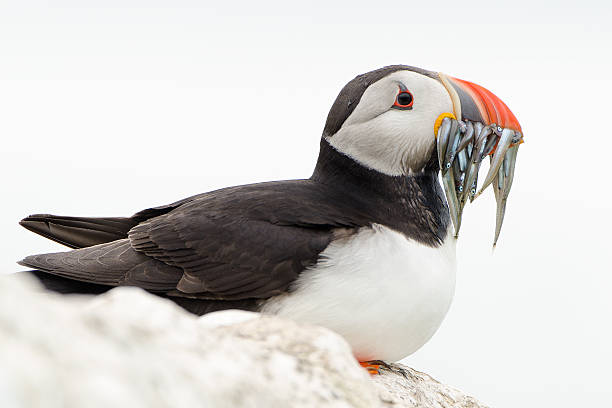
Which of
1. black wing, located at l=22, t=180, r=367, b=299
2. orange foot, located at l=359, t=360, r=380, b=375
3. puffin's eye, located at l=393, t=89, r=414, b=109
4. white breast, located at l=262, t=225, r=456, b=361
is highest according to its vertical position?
puffin's eye, located at l=393, t=89, r=414, b=109

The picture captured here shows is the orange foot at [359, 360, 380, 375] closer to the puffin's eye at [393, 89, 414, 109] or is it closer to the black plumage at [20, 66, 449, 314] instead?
Answer: the black plumage at [20, 66, 449, 314]

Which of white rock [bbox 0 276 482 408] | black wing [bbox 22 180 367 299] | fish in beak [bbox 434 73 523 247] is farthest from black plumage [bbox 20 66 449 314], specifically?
white rock [bbox 0 276 482 408]

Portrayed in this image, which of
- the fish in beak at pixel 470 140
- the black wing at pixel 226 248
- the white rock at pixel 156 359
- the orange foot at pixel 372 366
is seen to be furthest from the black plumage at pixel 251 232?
the white rock at pixel 156 359

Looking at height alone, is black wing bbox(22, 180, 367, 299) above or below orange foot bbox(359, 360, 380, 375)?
above

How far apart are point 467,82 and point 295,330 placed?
2.59 meters

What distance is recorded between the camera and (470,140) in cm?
436

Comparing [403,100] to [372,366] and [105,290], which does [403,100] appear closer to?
[372,366]

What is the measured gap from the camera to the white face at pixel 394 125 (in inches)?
167

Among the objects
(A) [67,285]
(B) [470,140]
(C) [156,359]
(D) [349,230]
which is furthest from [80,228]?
(C) [156,359]

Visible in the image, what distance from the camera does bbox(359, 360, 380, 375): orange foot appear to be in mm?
3916

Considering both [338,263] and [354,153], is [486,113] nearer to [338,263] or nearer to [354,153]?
[354,153]

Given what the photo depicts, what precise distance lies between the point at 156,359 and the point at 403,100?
9.26ft

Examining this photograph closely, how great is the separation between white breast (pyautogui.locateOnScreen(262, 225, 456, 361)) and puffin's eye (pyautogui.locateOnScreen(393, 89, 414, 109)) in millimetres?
→ 670

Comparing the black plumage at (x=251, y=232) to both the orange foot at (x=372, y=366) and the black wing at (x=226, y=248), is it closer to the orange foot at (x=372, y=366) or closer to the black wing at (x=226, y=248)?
the black wing at (x=226, y=248)
